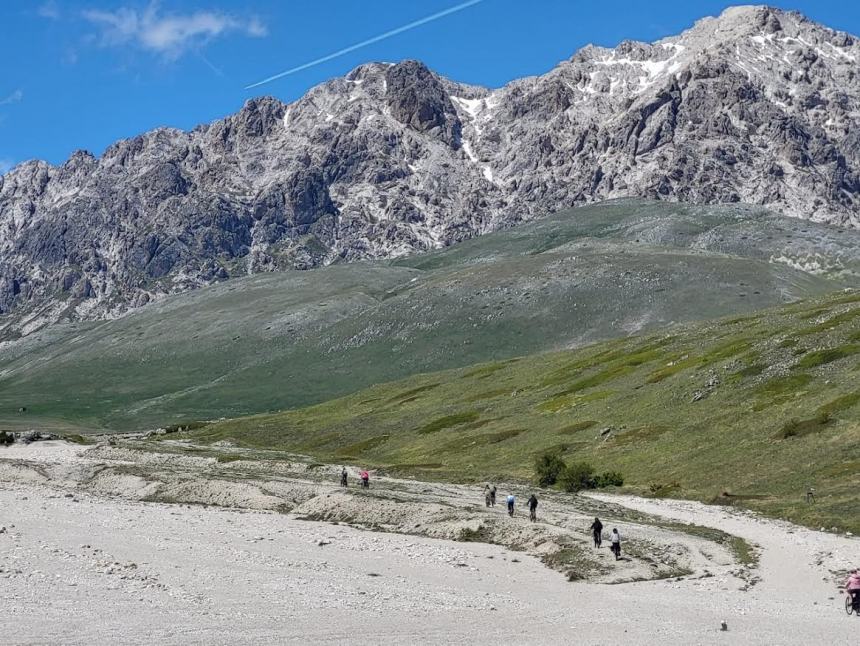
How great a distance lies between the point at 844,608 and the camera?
38.7m

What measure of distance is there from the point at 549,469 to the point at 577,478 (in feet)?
13.0

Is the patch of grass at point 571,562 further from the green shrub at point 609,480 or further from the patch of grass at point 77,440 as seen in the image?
the patch of grass at point 77,440

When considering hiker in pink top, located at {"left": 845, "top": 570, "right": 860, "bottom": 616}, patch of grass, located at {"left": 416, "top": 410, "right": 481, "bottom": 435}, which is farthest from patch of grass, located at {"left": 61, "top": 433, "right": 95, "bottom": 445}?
hiker in pink top, located at {"left": 845, "top": 570, "right": 860, "bottom": 616}

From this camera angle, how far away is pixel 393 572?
48250mm

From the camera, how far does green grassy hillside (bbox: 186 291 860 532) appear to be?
74.4 metres

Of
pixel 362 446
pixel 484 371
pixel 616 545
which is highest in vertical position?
pixel 484 371

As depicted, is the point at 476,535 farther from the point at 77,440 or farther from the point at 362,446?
the point at 77,440

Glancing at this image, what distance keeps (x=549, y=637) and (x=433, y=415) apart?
353 ft

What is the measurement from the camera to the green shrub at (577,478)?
8288 cm

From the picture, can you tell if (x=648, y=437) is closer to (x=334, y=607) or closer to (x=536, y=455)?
(x=536, y=455)

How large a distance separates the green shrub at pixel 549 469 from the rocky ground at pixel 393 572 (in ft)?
21.6

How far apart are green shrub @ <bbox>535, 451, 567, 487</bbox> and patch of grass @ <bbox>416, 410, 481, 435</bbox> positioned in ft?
137

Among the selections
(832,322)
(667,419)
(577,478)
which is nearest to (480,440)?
(667,419)

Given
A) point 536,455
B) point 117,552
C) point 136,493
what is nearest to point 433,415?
point 536,455
